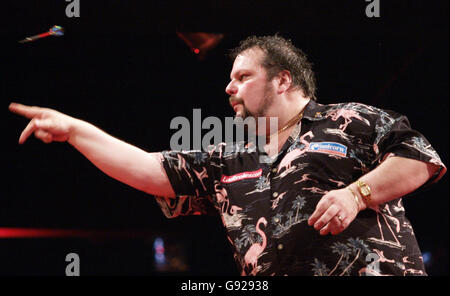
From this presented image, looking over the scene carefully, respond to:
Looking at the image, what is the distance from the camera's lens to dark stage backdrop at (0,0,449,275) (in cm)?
222

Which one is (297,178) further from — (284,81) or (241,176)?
(284,81)

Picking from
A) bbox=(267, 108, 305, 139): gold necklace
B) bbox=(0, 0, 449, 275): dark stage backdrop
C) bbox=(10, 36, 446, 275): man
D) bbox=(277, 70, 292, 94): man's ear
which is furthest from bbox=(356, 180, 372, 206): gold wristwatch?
bbox=(0, 0, 449, 275): dark stage backdrop

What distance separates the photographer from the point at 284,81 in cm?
175

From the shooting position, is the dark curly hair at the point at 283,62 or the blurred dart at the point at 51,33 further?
the blurred dart at the point at 51,33

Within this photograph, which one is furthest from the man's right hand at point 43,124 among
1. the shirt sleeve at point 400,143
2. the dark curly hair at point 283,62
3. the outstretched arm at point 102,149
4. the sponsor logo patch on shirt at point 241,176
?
the shirt sleeve at point 400,143

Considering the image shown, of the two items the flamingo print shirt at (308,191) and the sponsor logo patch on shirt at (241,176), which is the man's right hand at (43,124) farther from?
the sponsor logo patch on shirt at (241,176)

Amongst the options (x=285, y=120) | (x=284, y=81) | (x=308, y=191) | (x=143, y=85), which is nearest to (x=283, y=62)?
(x=284, y=81)

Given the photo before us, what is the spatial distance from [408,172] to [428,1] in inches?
53.8

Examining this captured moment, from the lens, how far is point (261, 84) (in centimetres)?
169

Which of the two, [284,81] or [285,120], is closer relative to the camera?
[285,120]

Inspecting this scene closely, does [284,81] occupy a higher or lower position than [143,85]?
lower

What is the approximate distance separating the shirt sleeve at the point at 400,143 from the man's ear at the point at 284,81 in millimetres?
441

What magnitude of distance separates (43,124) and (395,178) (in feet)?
3.28

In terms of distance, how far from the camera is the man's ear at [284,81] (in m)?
1.73
